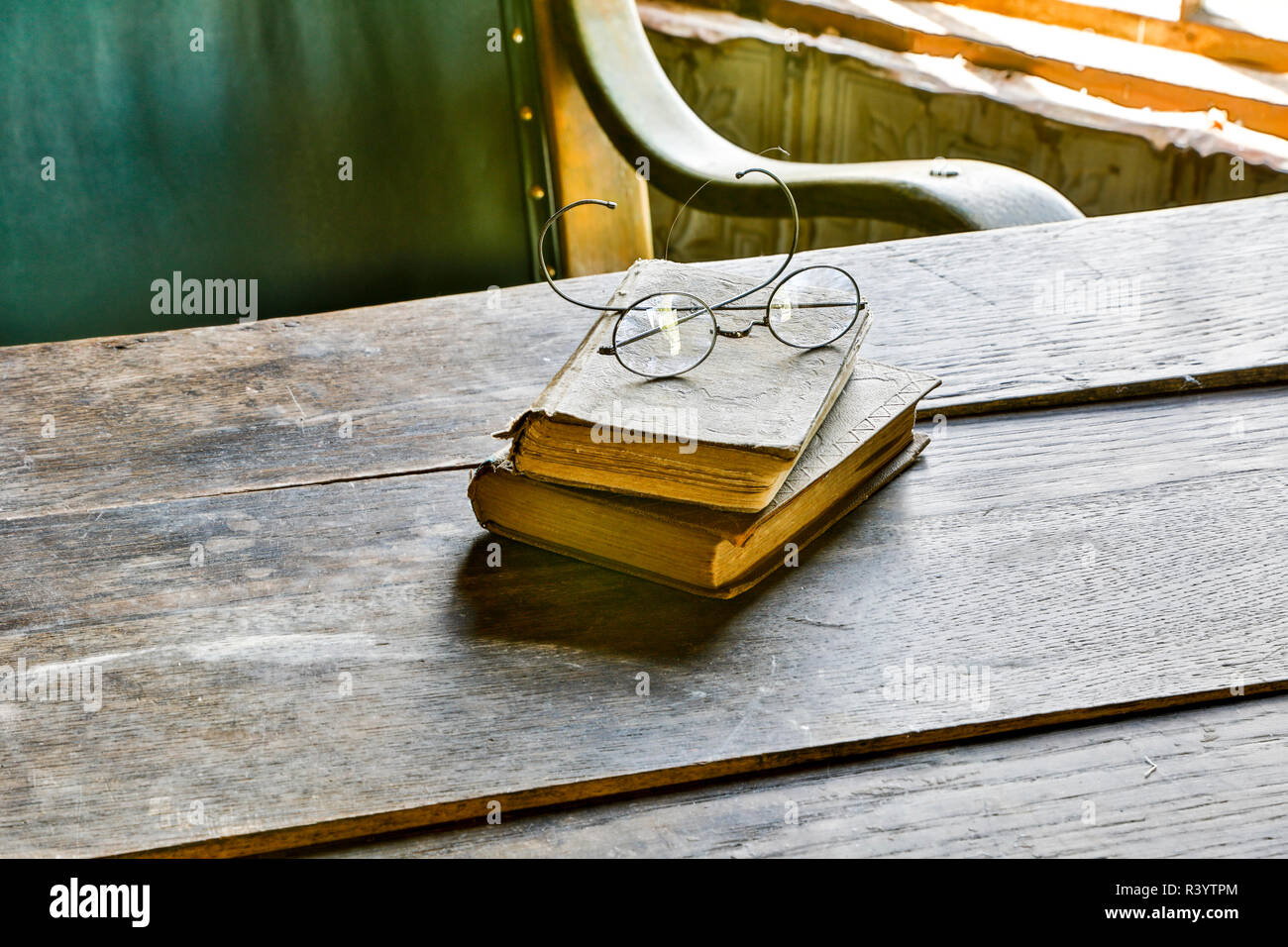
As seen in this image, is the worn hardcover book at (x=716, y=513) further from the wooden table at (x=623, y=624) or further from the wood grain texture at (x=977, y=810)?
the wood grain texture at (x=977, y=810)

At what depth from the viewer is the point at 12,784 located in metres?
0.54

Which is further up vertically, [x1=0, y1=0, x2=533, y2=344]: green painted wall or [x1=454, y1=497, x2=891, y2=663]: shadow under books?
[x1=0, y1=0, x2=533, y2=344]: green painted wall

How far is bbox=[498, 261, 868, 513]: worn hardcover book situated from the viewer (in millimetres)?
602

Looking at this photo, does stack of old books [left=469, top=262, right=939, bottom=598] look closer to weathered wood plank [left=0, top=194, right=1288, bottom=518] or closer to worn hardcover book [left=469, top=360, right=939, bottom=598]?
worn hardcover book [left=469, top=360, right=939, bottom=598]

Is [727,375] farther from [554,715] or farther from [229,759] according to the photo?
[229,759]

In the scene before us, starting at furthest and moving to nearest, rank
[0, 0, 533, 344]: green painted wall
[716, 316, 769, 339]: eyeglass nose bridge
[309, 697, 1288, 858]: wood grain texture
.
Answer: [0, 0, 533, 344]: green painted wall → [716, 316, 769, 339]: eyeglass nose bridge → [309, 697, 1288, 858]: wood grain texture

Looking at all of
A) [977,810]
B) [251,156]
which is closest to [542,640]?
[977,810]

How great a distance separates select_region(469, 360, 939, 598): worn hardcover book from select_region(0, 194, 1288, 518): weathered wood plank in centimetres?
11

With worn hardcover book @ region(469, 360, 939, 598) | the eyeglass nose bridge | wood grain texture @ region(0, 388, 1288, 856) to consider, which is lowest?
wood grain texture @ region(0, 388, 1288, 856)

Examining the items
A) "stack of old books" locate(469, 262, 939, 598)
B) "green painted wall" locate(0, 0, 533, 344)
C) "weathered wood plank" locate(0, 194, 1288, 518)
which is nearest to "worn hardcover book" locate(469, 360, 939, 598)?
"stack of old books" locate(469, 262, 939, 598)

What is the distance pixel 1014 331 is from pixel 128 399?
2.21ft

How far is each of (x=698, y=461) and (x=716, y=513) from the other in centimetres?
3
